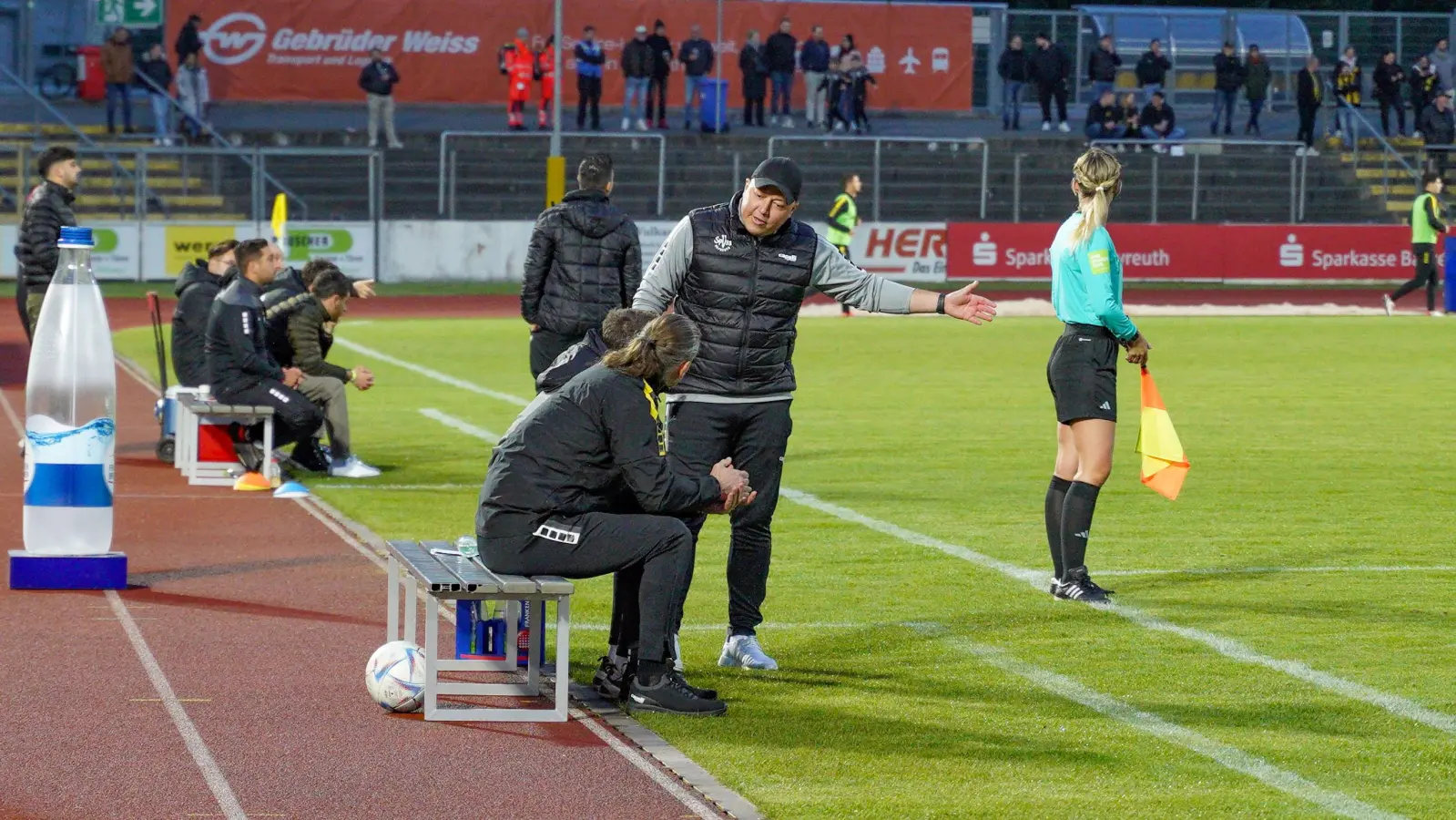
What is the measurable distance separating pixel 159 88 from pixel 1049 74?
17.9 metres

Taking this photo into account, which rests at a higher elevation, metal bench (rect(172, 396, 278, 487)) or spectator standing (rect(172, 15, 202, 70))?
spectator standing (rect(172, 15, 202, 70))

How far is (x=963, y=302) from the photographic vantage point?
7.90 m

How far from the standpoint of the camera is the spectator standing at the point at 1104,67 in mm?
43219

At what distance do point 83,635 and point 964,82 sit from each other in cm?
4087

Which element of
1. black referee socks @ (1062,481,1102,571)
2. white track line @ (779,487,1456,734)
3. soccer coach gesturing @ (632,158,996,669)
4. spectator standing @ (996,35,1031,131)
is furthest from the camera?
spectator standing @ (996,35,1031,131)

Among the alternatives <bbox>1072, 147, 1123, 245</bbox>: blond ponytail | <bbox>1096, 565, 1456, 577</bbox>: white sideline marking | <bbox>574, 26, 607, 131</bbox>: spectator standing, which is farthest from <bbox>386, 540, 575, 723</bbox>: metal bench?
<bbox>574, 26, 607, 131</bbox>: spectator standing

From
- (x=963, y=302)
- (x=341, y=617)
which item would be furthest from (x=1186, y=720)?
(x=341, y=617)

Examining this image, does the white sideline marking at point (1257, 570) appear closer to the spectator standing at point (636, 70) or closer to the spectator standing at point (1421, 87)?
the spectator standing at point (636, 70)

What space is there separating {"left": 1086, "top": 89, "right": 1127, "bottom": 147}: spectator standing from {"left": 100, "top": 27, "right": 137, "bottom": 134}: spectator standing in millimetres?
18571

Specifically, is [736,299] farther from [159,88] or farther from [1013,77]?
[1013,77]

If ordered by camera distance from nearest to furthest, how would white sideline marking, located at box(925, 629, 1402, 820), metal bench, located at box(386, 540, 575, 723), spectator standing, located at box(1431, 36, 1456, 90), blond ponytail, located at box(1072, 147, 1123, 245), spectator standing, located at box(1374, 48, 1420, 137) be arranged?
1. white sideline marking, located at box(925, 629, 1402, 820)
2. metal bench, located at box(386, 540, 575, 723)
3. blond ponytail, located at box(1072, 147, 1123, 245)
4. spectator standing, located at box(1374, 48, 1420, 137)
5. spectator standing, located at box(1431, 36, 1456, 90)

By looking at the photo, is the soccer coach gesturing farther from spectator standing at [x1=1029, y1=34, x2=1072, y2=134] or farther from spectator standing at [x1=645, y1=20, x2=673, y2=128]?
spectator standing at [x1=1029, y1=34, x2=1072, y2=134]

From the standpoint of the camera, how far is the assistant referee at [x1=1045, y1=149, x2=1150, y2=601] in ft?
29.7

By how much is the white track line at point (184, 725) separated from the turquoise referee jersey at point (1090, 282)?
3.97 metres
